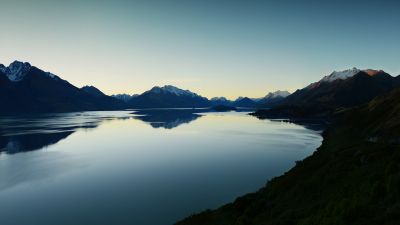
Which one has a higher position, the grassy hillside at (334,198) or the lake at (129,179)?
the grassy hillside at (334,198)

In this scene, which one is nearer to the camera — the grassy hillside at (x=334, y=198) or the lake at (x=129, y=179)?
the grassy hillside at (x=334, y=198)

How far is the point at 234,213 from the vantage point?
125 ft

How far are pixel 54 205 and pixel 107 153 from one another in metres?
52.8

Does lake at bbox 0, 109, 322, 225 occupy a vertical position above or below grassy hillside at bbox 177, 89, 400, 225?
below

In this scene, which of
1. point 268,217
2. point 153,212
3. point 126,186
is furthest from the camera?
point 126,186

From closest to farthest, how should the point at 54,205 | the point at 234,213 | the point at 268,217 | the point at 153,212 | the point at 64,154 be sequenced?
the point at 268,217 < the point at 234,213 < the point at 153,212 < the point at 54,205 < the point at 64,154

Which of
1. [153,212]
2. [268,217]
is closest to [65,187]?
[153,212]

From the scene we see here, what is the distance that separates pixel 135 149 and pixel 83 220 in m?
67.2

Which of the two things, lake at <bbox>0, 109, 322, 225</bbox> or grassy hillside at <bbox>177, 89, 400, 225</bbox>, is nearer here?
grassy hillside at <bbox>177, 89, 400, 225</bbox>

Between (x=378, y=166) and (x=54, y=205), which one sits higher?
(x=378, y=166)

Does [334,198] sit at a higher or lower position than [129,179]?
higher

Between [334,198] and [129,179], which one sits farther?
[129,179]

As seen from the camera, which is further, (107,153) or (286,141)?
(286,141)

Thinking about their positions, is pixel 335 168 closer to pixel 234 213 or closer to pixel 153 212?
pixel 234 213
